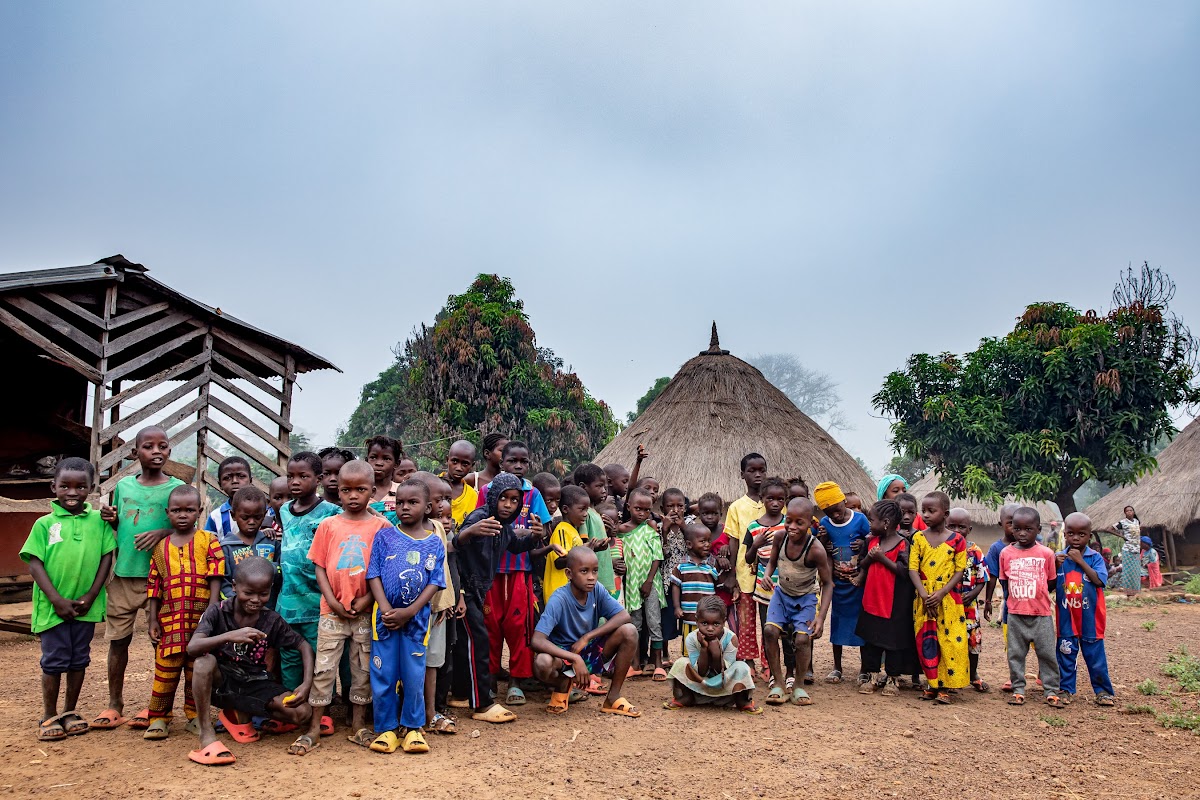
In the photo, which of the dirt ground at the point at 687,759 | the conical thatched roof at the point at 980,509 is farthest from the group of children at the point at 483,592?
the conical thatched roof at the point at 980,509

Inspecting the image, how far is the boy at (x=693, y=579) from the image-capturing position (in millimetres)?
6062

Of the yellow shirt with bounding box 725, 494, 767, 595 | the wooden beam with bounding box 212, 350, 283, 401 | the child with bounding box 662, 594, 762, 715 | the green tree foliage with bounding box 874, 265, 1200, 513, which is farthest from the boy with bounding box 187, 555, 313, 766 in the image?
the green tree foliage with bounding box 874, 265, 1200, 513

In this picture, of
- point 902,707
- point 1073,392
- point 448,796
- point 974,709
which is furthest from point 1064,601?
point 1073,392

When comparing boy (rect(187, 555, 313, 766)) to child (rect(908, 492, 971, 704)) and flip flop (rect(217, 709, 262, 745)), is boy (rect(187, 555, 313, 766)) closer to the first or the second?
flip flop (rect(217, 709, 262, 745))

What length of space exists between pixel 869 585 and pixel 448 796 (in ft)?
11.6

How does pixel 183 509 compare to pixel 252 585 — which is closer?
pixel 252 585

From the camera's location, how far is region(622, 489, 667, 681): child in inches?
244

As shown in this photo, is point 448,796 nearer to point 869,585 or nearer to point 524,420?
point 869,585

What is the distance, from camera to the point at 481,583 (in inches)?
196

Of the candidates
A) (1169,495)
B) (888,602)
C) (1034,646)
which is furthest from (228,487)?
(1169,495)

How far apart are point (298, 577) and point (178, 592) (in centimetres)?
59

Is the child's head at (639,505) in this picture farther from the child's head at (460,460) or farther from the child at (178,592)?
the child at (178,592)

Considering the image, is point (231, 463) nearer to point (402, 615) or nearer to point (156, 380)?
point (402, 615)

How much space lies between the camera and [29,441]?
41.0 feet
